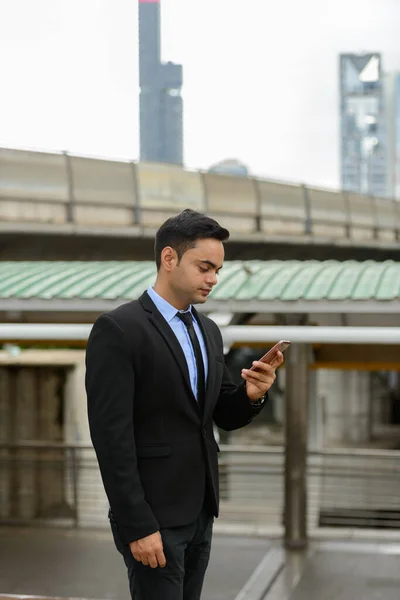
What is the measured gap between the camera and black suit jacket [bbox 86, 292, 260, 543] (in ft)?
8.01

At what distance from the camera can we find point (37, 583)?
259 inches

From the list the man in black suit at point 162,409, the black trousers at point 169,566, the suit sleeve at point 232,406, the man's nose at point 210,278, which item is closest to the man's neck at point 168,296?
the man in black suit at point 162,409

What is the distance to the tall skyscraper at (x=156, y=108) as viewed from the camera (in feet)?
68.0

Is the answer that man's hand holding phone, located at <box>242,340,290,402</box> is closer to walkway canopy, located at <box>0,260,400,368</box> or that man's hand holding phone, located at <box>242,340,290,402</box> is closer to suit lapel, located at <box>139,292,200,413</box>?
suit lapel, located at <box>139,292,200,413</box>

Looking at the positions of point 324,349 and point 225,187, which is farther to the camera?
point 225,187

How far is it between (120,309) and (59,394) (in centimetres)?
952

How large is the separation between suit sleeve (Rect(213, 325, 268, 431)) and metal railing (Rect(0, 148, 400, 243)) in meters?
16.8

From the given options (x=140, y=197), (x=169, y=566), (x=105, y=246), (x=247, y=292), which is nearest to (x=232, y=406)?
(x=169, y=566)

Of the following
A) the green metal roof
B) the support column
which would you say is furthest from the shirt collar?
the support column

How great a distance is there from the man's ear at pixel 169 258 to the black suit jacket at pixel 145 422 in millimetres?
138

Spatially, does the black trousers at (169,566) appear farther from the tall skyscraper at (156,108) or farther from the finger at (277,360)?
the tall skyscraper at (156,108)

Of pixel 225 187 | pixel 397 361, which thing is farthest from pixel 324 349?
pixel 225 187

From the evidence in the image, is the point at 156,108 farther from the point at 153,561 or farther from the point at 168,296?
the point at 153,561

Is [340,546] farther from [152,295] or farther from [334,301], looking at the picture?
[152,295]
